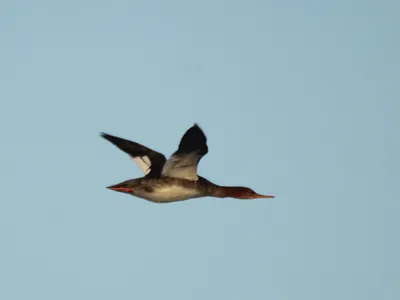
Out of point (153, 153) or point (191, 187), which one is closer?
point (191, 187)

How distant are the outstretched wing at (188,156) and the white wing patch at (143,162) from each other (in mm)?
1725

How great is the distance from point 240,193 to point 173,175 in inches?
129

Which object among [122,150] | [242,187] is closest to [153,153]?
[122,150]

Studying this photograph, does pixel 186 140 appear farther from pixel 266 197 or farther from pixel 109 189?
pixel 266 197

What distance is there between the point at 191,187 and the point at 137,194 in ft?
4.83

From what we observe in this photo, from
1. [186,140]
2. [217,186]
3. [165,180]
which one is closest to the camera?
[186,140]

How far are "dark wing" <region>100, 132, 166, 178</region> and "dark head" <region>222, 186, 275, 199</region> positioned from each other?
210 centimetres

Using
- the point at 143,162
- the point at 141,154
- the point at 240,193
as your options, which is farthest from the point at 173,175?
the point at 240,193

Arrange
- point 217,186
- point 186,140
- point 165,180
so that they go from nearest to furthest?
point 186,140 < point 165,180 < point 217,186

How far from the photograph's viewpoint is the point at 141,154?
26.5m

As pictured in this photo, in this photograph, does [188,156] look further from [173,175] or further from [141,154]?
[141,154]

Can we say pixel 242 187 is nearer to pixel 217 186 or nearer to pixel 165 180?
pixel 217 186

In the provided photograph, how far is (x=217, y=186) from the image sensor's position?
26.1m

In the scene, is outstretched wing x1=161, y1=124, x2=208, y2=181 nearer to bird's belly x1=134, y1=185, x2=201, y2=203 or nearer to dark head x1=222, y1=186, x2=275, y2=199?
bird's belly x1=134, y1=185, x2=201, y2=203
